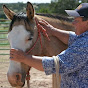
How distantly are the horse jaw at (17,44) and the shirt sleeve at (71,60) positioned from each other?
684 millimetres

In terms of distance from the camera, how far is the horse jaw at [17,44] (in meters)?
2.15

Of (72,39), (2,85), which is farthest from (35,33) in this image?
(2,85)

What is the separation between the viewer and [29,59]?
1646 mm

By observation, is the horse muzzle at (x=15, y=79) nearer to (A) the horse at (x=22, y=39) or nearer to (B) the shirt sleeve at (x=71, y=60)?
(A) the horse at (x=22, y=39)

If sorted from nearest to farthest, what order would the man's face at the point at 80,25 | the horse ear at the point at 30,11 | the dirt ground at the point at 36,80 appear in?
the man's face at the point at 80,25
the horse ear at the point at 30,11
the dirt ground at the point at 36,80

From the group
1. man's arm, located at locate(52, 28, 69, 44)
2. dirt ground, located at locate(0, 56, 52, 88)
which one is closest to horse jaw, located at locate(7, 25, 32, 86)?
man's arm, located at locate(52, 28, 69, 44)

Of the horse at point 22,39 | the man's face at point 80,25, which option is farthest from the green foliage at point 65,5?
the man's face at point 80,25

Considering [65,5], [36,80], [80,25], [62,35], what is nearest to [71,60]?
[80,25]

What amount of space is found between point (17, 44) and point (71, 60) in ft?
2.71

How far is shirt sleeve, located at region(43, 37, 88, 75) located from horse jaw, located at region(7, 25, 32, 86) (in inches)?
26.9

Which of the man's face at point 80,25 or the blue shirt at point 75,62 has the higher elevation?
the man's face at point 80,25

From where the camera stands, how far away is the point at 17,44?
7.05ft

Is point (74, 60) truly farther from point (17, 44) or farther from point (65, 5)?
point (65, 5)

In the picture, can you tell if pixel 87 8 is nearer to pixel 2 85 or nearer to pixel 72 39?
pixel 72 39
